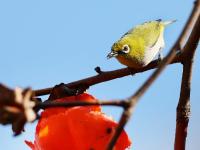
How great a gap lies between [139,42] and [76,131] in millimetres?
1516

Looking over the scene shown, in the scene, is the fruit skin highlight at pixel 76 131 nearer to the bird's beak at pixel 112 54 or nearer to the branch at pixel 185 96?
the branch at pixel 185 96

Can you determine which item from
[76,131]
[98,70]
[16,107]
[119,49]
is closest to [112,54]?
[119,49]

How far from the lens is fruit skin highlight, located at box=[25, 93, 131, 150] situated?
110 cm

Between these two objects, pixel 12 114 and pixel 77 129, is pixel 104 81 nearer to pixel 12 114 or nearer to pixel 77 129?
pixel 77 129

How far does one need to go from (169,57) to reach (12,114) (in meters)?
0.22

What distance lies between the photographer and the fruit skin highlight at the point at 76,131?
1.10 meters

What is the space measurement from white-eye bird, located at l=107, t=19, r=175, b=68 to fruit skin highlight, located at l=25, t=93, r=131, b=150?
1.22 m

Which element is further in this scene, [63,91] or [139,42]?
[139,42]

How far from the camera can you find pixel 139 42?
259cm

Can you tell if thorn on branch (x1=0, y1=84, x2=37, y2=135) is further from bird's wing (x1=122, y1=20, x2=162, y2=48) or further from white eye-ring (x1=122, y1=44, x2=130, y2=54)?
white eye-ring (x1=122, y1=44, x2=130, y2=54)

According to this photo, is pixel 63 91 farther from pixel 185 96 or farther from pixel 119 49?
pixel 119 49

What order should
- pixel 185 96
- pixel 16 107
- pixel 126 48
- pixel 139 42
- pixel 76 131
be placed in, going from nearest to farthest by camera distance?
pixel 16 107 < pixel 76 131 < pixel 185 96 < pixel 139 42 < pixel 126 48

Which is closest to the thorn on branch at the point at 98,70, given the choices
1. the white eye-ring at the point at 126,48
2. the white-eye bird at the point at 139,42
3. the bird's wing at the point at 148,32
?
the white-eye bird at the point at 139,42

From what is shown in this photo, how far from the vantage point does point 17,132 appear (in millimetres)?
707
